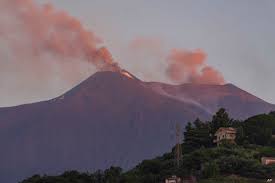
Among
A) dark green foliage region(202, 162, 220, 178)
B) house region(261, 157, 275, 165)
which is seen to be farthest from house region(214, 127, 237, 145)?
dark green foliage region(202, 162, 220, 178)

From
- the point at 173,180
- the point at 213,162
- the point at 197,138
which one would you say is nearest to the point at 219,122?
the point at 197,138

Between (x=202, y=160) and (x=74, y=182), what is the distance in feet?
43.5

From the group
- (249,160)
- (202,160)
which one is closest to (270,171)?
(249,160)

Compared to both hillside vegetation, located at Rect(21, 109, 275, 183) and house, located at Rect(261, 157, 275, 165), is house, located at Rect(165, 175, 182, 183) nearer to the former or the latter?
hillside vegetation, located at Rect(21, 109, 275, 183)

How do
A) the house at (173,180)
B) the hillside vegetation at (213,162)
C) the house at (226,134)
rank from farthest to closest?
the house at (226,134) < the hillside vegetation at (213,162) < the house at (173,180)

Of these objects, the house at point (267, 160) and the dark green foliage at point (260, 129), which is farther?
the dark green foliage at point (260, 129)

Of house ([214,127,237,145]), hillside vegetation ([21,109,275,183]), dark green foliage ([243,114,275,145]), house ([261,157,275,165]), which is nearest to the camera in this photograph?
hillside vegetation ([21,109,275,183])

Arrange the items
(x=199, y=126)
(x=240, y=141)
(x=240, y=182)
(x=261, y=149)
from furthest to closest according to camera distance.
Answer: (x=199, y=126) < (x=240, y=141) < (x=261, y=149) < (x=240, y=182)

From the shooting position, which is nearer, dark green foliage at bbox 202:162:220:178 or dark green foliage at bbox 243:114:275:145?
dark green foliage at bbox 202:162:220:178

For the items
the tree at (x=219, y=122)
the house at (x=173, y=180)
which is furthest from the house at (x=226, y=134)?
the house at (x=173, y=180)

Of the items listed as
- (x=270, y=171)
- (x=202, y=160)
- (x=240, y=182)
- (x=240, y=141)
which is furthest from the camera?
(x=240, y=141)

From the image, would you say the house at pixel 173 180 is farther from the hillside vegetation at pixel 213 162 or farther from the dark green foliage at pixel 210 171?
the dark green foliage at pixel 210 171

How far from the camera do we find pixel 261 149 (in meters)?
78.8

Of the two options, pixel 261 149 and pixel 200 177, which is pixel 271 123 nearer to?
pixel 261 149
